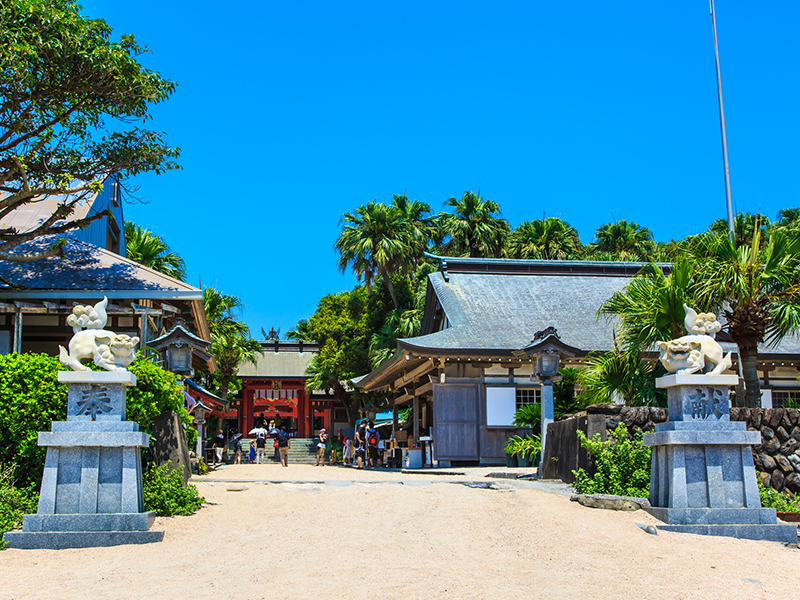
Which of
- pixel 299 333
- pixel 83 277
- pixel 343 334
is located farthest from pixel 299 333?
pixel 83 277

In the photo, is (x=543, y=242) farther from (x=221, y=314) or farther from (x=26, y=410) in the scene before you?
(x=26, y=410)

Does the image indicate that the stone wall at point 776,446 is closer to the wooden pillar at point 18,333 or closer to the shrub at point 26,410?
the shrub at point 26,410

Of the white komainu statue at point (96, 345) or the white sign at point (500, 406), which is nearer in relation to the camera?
the white komainu statue at point (96, 345)

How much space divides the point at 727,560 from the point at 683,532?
120cm

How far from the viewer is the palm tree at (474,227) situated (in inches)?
1415

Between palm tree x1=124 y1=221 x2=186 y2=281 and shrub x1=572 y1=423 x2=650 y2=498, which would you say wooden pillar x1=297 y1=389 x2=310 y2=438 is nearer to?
palm tree x1=124 y1=221 x2=186 y2=281

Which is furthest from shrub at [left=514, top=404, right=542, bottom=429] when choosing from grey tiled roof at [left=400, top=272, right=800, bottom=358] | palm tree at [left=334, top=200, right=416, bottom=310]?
palm tree at [left=334, top=200, right=416, bottom=310]

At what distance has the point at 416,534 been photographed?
318 inches

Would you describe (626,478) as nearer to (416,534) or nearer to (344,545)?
(416,534)

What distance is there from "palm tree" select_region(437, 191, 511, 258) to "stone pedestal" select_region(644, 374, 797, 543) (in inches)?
1068

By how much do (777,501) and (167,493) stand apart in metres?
8.13

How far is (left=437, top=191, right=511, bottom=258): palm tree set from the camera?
118 ft

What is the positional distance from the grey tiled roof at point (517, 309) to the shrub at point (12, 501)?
1241cm

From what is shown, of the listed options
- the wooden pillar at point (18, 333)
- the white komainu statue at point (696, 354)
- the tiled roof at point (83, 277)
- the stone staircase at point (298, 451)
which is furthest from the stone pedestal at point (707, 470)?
the stone staircase at point (298, 451)
